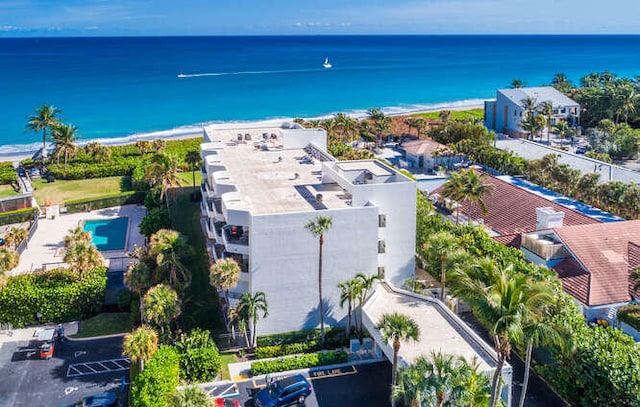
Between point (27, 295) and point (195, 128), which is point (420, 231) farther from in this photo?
point (195, 128)

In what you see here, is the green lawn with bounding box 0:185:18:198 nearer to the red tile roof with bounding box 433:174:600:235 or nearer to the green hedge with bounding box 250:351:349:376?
the green hedge with bounding box 250:351:349:376

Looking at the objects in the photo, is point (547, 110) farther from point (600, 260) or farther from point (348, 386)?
point (348, 386)

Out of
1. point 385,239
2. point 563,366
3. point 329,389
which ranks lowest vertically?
point 329,389

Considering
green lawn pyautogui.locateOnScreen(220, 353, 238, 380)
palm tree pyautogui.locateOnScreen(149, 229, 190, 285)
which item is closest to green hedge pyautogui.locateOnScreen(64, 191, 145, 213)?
palm tree pyautogui.locateOnScreen(149, 229, 190, 285)

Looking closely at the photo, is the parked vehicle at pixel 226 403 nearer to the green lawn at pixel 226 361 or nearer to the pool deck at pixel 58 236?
the green lawn at pixel 226 361

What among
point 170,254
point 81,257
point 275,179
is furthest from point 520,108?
point 81,257

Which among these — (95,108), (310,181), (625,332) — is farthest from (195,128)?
(625,332)

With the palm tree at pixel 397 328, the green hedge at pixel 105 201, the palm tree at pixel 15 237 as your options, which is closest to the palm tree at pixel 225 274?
the palm tree at pixel 397 328
